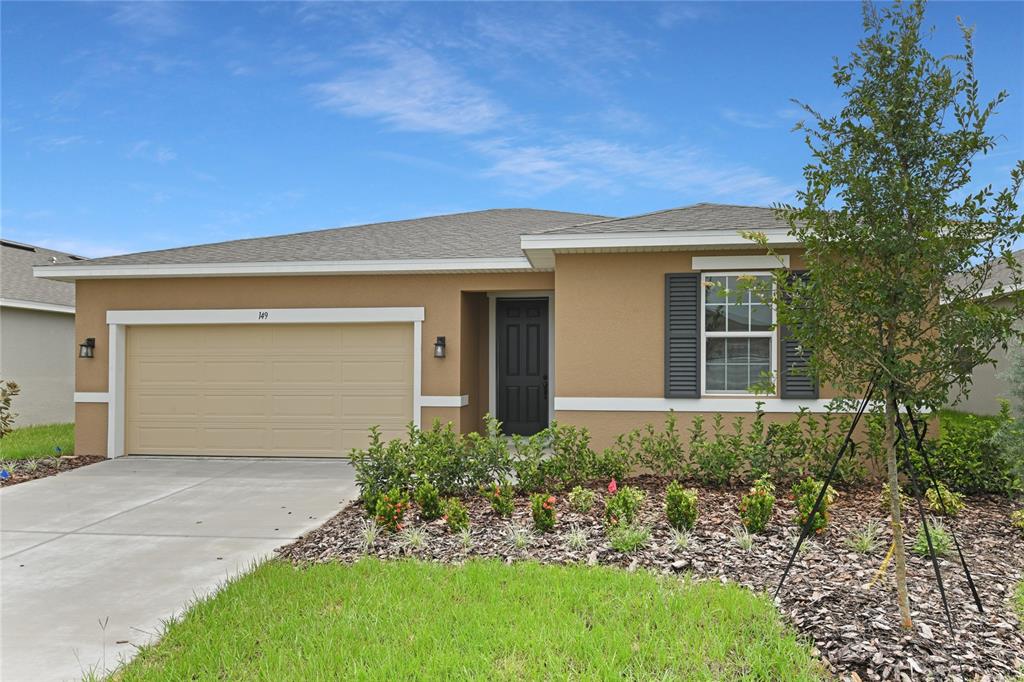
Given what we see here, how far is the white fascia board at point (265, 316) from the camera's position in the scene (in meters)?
10.7

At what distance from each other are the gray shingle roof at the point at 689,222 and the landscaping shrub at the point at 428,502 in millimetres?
3706

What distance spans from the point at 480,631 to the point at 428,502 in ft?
8.03

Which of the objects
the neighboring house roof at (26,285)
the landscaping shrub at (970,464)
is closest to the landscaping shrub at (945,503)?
the landscaping shrub at (970,464)

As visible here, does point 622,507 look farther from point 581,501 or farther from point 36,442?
point 36,442

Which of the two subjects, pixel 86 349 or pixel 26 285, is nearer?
pixel 86 349

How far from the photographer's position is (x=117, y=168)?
14.0m

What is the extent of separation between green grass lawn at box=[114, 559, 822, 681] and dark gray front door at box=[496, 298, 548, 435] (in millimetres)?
7244

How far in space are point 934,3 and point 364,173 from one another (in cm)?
1215

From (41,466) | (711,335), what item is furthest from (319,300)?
(711,335)

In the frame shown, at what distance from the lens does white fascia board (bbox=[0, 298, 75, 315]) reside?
14422 mm

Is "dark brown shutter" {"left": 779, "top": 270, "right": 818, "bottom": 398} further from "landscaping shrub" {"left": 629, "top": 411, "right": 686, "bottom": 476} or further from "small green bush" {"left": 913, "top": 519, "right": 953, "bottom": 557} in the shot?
"small green bush" {"left": 913, "top": 519, "right": 953, "bottom": 557}

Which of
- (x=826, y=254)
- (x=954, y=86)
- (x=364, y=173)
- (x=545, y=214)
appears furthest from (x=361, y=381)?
(x=954, y=86)

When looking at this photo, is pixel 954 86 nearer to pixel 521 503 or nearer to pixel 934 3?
pixel 934 3

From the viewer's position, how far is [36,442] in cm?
1232
